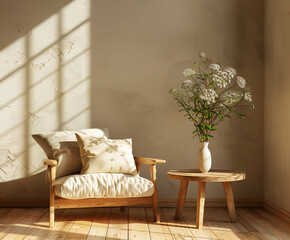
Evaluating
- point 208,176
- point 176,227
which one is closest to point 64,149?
point 176,227

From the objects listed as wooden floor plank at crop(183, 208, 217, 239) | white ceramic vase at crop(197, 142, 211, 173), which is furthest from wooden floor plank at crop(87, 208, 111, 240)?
white ceramic vase at crop(197, 142, 211, 173)

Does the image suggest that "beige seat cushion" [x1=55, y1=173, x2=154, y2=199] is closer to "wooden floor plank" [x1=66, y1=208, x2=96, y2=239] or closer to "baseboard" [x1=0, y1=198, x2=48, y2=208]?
"wooden floor plank" [x1=66, y1=208, x2=96, y2=239]

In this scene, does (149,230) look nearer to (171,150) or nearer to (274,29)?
(171,150)

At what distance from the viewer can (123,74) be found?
436cm

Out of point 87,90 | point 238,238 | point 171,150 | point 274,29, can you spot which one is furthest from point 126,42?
point 238,238

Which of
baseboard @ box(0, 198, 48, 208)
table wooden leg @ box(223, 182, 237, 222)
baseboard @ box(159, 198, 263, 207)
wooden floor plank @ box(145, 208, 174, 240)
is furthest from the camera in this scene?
baseboard @ box(159, 198, 263, 207)

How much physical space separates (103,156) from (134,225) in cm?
67

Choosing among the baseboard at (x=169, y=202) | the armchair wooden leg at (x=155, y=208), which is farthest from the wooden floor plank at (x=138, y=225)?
the baseboard at (x=169, y=202)

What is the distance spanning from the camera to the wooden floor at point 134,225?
313cm

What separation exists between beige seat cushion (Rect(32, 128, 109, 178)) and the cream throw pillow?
0.14 meters

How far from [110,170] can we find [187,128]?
3.99 ft

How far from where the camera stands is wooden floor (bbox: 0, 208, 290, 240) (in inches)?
123

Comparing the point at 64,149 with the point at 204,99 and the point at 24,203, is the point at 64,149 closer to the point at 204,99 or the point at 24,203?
the point at 24,203

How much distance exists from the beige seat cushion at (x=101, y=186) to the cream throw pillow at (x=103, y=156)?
0.24ft
